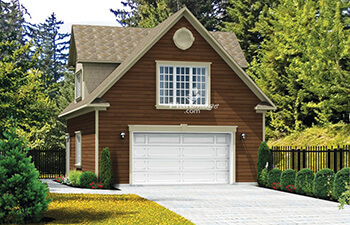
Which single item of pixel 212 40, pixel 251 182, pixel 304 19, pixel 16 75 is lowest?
pixel 251 182

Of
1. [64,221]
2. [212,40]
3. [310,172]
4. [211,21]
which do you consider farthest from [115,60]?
[211,21]

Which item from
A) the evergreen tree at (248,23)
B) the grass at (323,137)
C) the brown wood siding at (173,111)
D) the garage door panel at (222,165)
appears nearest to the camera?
the brown wood siding at (173,111)

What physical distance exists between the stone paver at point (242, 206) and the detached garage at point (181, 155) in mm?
1781

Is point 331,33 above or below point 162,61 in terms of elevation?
above

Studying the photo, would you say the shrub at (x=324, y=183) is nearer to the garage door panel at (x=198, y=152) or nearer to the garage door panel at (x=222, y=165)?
the garage door panel at (x=222, y=165)

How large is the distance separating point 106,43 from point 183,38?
15.3 ft

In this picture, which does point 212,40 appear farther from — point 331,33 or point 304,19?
point 304,19

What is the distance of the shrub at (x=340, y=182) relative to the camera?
18.5 meters

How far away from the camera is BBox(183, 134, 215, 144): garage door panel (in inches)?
→ 1030

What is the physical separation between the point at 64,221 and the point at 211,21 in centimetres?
3928

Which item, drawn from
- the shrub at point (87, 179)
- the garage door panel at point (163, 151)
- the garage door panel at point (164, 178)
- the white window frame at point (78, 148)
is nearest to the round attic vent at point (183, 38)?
the garage door panel at point (163, 151)

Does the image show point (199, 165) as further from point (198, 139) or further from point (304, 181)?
point (304, 181)

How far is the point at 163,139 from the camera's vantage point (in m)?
25.9

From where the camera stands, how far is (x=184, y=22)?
26.1 m
